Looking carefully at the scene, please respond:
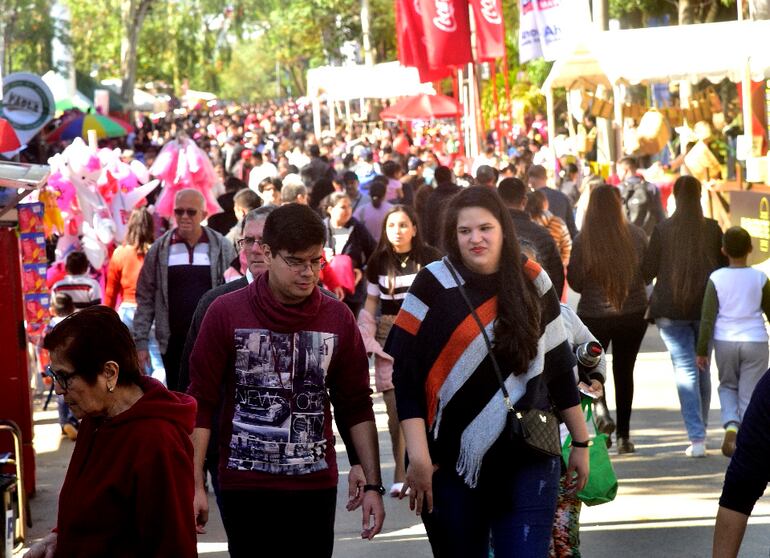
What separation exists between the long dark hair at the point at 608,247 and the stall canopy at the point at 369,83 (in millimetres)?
27587

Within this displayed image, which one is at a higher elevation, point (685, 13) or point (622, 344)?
point (685, 13)

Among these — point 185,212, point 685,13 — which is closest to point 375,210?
point 185,212

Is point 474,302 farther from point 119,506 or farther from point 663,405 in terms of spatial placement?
point 663,405

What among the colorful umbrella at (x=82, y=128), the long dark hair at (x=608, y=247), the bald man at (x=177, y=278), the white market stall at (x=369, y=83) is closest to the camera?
the bald man at (x=177, y=278)

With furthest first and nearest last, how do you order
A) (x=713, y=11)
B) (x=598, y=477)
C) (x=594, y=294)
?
(x=713, y=11) < (x=594, y=294) < (x=598, y=477)

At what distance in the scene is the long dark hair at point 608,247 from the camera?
31.0ft

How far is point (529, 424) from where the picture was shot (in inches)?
190

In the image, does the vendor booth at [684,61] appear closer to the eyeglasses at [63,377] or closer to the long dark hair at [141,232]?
the long dark hair at [141,232]

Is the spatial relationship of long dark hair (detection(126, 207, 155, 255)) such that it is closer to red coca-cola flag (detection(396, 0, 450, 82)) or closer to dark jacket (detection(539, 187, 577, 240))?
dark jacket (detection(539, 187, 577, 240))

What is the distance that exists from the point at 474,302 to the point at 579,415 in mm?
551

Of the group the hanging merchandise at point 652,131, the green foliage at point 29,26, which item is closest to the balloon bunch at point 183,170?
the hanging merchandise at point 652,131

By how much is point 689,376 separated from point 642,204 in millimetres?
5522

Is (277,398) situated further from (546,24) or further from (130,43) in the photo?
(130,43)

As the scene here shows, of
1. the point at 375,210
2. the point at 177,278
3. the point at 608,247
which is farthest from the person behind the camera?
the point at 375,210
